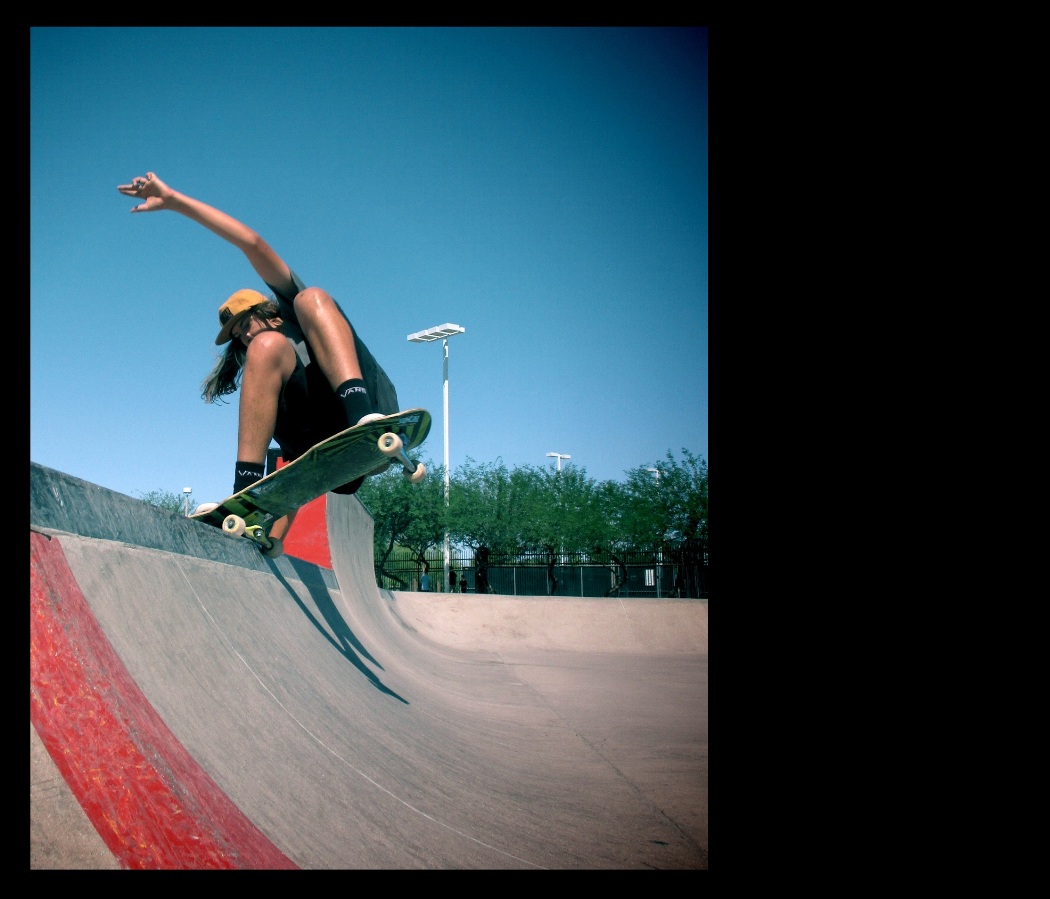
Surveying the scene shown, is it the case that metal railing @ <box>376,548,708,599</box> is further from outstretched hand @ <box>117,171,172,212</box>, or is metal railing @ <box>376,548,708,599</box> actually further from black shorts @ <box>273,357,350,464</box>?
outstretched hand @ <box>117,171,172,212</box>

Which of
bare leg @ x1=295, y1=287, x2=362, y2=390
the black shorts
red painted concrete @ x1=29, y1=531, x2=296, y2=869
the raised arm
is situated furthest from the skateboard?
red painted concrete @ x1=29, y1=531, x2=296, y2=869

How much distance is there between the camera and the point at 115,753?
57.2 inches

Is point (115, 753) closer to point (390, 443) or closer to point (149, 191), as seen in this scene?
point (390, 443)

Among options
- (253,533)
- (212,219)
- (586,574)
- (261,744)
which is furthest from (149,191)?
(586,574)

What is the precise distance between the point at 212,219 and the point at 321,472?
1.34 m

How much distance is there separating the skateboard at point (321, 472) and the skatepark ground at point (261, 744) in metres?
0.19

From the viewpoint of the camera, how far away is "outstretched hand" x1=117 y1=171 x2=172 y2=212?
10.2 ft

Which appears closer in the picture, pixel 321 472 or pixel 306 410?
pixel 321 472

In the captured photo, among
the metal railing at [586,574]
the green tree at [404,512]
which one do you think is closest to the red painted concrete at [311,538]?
the metal railing at [586,574]

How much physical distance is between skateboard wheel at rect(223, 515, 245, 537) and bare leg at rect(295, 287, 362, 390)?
93 centimetres
